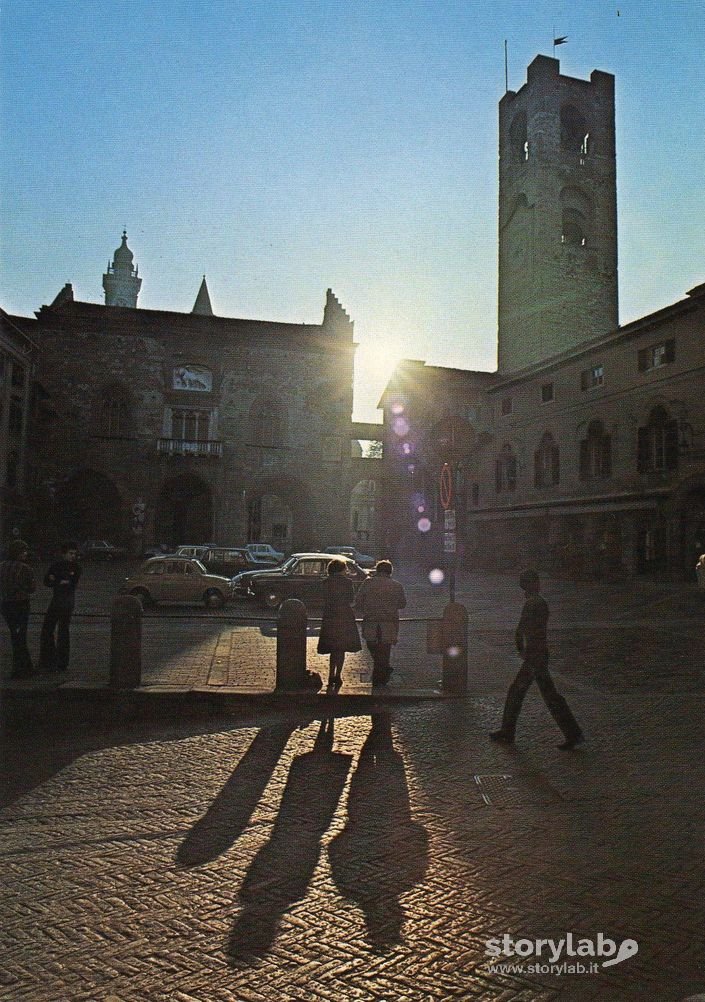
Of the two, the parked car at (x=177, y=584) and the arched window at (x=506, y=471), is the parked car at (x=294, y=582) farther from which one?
the arched window at (x=506, y=471)

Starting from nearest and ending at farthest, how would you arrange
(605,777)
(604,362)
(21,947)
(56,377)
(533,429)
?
(21,947) → (605,777) → (604,362) → (533,429) → (56,377)

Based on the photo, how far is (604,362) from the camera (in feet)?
98.8

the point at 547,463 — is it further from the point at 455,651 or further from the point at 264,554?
the point at 455,651

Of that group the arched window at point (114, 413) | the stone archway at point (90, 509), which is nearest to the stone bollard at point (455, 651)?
the stone archway at point (90, 509)

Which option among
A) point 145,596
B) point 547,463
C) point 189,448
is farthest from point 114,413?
point 547,463

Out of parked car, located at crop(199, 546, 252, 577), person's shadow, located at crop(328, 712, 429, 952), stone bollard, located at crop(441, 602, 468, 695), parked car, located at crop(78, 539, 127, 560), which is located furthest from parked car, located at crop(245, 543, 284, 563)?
person's shadow, located at crop(328, 712, 429, 952)

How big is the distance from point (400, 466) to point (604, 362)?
68.2ft

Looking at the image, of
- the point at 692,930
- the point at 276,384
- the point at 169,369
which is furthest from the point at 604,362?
the point at 692,930

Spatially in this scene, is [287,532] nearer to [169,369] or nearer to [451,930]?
[169,369]

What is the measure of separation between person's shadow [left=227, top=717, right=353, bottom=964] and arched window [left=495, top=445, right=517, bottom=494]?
3240cm

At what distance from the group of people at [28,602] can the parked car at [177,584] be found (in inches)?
358

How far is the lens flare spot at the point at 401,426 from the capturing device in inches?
1925

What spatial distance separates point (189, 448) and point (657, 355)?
24541 mm

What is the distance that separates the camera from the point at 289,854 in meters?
4.12
